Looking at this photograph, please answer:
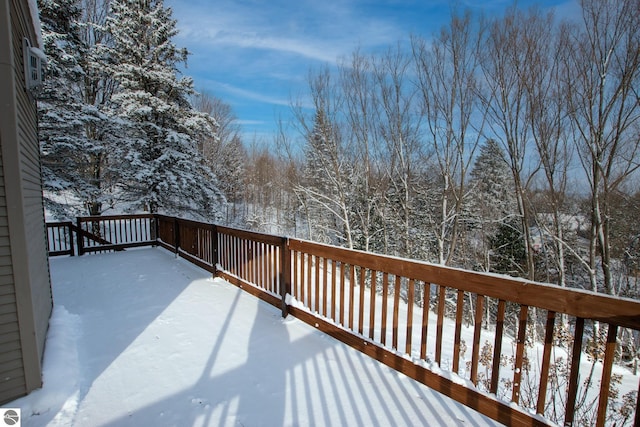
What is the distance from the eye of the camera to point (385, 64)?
1092 cm

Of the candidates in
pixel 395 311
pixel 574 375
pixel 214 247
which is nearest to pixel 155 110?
pixel 214 247

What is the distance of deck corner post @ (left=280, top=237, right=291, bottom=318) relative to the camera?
361 cm

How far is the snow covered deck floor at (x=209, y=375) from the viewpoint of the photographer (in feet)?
6.50

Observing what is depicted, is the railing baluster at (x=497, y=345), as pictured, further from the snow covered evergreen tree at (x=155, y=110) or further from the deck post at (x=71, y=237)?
the snow covered evergreen tree at (x=155, y=110)

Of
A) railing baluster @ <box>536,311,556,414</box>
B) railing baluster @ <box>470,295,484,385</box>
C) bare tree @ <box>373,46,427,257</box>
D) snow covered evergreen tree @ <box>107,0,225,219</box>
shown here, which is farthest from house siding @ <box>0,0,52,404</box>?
bare tree @ <box>373,46,427,257</box>

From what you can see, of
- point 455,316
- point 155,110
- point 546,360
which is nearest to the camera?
point 546,360

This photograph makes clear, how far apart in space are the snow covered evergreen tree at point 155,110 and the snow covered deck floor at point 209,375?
22.6ft

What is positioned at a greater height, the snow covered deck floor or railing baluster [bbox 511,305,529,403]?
railing baluster [bbox 511,305,529,403]

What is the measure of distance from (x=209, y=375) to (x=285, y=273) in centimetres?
144

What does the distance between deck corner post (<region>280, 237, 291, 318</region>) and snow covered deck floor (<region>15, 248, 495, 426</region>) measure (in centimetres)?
17

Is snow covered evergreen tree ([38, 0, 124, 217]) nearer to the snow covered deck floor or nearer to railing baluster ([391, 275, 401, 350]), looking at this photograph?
the snow covered deck floor

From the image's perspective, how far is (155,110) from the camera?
10.0 m

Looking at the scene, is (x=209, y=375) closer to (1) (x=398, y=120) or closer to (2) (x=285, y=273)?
(2) (x=285, y=273)

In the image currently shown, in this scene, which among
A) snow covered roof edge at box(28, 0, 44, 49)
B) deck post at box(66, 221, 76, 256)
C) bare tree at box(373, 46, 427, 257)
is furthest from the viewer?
bare tree at box(373, 46, 427, 257)
